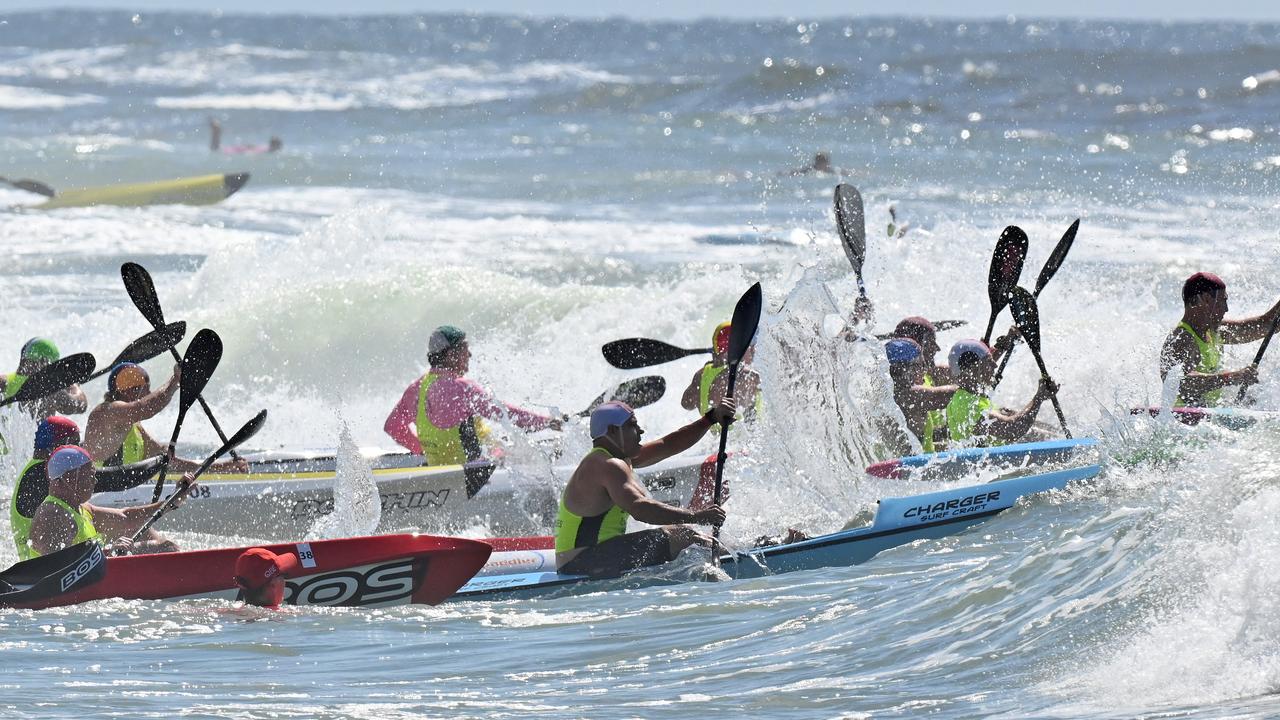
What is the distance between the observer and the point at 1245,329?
1009cm

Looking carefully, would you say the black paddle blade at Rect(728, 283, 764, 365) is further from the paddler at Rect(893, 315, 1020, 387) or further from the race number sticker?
the race number sticker

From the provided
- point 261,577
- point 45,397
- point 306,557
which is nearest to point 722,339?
point 306,557

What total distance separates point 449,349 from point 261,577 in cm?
277

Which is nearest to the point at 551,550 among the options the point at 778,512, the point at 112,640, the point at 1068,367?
the point at 778,512

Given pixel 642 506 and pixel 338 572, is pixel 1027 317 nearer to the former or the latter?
pixel 642 506

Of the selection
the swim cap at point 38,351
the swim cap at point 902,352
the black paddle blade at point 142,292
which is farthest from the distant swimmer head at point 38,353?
the swim cap at point 902,352

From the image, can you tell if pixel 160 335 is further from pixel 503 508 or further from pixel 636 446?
pixel 636 446

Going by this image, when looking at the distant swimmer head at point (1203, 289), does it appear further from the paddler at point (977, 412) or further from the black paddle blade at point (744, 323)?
the black paddle blade at point (744, 323)

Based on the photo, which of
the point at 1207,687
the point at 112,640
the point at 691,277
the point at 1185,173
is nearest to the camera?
the point at 1207,687

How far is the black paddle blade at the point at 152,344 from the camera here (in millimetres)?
10344

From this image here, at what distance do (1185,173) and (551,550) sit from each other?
20913 millimetres

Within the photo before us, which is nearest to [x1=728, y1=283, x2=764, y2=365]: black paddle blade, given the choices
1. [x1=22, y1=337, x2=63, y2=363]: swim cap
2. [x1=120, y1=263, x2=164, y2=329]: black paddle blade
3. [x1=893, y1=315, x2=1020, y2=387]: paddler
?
[x1=893, y1=315, x2=1020, y2=387]: paddler

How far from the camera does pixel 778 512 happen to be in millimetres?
8961

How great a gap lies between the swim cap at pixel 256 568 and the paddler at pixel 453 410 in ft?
8.37
